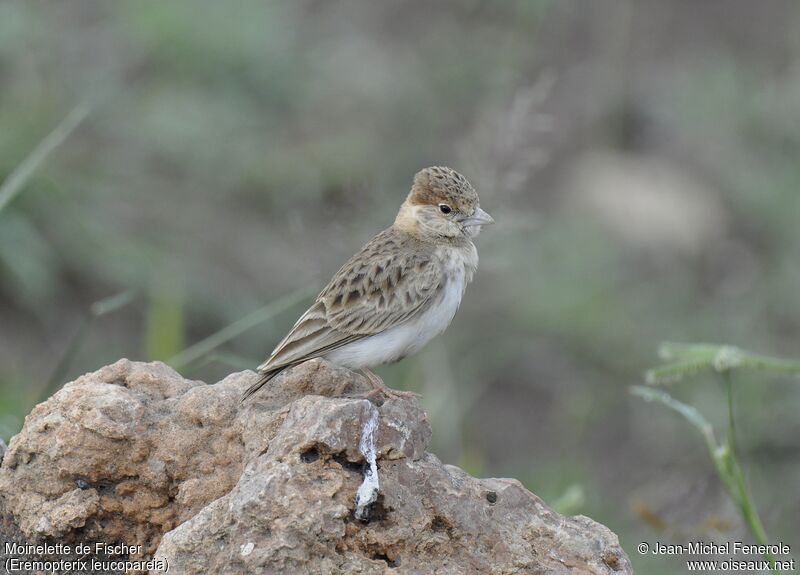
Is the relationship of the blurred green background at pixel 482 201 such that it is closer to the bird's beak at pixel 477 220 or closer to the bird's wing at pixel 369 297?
the bird's wing at pixel 369 297

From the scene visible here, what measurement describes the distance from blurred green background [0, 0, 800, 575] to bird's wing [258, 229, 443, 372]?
11.7 inches

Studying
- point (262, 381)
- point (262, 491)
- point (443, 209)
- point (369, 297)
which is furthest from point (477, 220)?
point (262, 491)

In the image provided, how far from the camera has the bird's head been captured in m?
5.80

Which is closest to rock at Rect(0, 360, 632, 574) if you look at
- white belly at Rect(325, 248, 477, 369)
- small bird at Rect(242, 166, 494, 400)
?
small bird at Rect(242, 166, 494, 400)

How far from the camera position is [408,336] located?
211 inches

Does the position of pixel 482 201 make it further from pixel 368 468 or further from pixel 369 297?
pixel 368 468

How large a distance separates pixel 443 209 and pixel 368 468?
2.14 metres

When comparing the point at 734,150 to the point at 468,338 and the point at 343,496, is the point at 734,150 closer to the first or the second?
the point at 468,338

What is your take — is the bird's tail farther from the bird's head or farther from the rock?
the bird's head

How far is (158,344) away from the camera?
6664 mm

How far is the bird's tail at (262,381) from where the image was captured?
14.5ft

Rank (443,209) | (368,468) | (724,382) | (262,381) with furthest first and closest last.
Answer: (443,209) → (724,382) → (262,381) → (368,468)

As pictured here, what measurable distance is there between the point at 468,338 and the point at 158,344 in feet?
14.6

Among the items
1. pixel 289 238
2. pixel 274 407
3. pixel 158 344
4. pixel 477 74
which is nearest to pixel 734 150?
pixel 477 74
